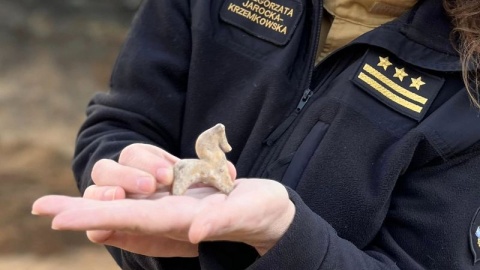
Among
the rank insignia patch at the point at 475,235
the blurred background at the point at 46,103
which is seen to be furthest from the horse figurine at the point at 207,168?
the blurred background at the point at 46,103

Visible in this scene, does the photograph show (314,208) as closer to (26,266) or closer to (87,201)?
(87,201)

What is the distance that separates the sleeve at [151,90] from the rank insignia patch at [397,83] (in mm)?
228

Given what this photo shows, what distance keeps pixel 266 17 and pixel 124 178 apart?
0.33 meters

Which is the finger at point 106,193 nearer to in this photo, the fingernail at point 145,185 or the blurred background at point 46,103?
the fingernail at point 145,185

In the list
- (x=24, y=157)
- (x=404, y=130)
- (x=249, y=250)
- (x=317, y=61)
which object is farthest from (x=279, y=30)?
(x=24, y=157)

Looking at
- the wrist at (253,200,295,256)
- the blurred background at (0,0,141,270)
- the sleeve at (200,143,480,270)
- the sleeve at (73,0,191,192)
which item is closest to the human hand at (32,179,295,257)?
the wrist at (253,200,295,256)

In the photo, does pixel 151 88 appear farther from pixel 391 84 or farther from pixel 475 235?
pixel 475 235

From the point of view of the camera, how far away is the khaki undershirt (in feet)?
2.79

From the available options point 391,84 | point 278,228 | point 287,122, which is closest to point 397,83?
point 391,84

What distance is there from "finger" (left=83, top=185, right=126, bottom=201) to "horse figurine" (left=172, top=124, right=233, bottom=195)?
44mm

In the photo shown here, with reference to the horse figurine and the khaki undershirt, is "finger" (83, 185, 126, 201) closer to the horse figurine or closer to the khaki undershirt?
the horse figurine

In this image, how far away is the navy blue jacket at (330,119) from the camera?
776 mm

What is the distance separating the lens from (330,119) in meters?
0.81

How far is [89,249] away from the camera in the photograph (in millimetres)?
2213
